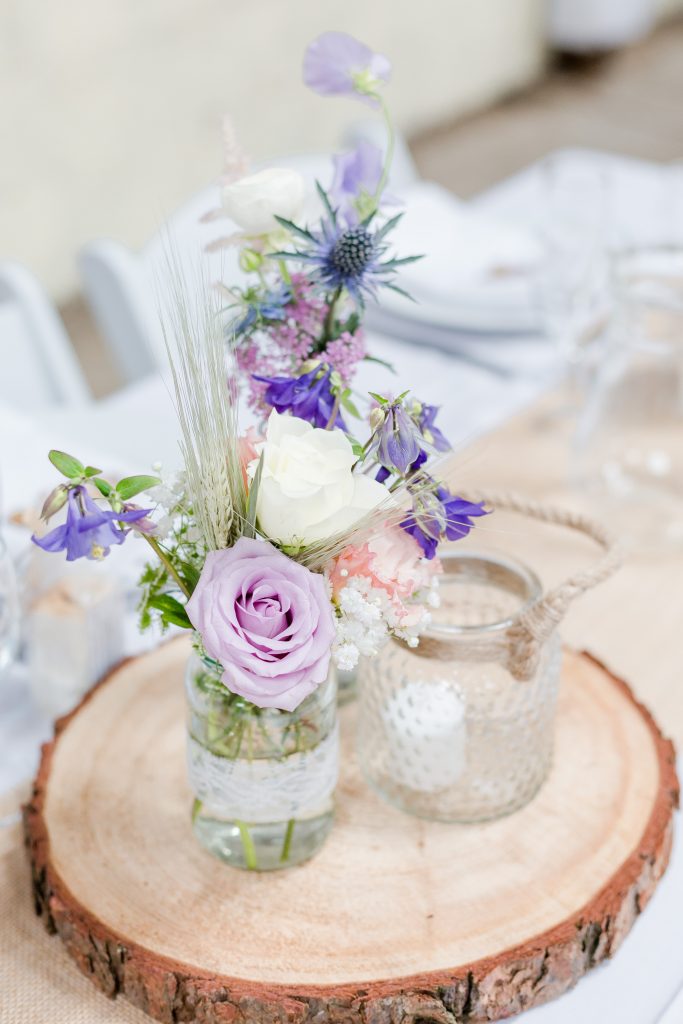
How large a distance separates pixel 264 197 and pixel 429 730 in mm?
386

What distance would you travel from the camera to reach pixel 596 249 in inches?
56.7

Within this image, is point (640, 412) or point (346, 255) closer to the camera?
point (346, 255)

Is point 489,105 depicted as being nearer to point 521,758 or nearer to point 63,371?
point 63,371

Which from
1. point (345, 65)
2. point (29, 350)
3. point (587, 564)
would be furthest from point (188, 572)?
point (29, 350)

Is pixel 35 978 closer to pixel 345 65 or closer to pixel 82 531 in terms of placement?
pixel 82 531

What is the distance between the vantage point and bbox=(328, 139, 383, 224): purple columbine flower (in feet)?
2.68

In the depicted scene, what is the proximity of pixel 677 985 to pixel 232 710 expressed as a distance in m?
0.36

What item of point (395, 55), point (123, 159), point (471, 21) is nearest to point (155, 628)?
point (123, 159)

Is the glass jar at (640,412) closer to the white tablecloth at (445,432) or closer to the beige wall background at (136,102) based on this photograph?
the white tablecloth at (445,432)

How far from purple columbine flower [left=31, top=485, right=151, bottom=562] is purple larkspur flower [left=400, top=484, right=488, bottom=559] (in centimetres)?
17

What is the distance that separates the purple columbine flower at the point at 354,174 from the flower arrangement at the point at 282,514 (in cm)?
6

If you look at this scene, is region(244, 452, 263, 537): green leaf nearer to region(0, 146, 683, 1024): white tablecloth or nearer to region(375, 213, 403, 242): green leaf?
region(375, 213, 403, 242): green leaf

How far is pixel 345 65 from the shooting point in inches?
30.8

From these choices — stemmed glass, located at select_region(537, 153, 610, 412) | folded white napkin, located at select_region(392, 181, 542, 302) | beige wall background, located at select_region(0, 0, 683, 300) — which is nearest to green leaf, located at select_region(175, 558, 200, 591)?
stemmed glass, located at select_region(537, 153, 610, 412)
